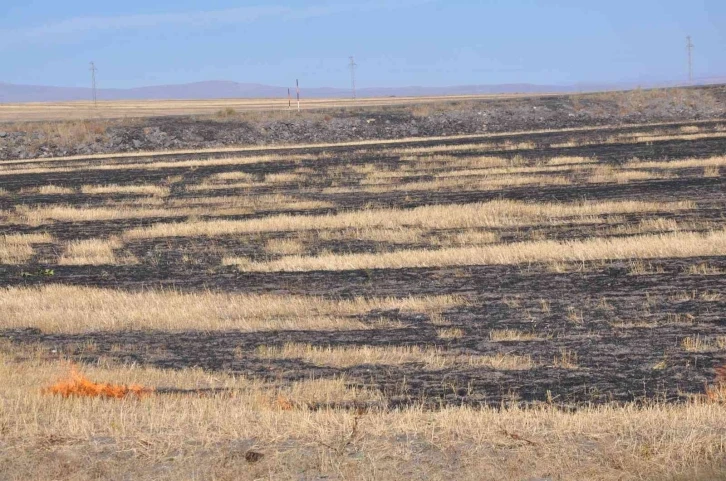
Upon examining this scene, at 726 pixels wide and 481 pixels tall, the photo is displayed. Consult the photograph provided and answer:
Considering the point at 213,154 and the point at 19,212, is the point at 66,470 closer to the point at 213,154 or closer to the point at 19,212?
the point at 19,212

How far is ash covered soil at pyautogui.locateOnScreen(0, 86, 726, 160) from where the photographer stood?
200 feet

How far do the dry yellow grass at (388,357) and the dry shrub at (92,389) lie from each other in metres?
2.25

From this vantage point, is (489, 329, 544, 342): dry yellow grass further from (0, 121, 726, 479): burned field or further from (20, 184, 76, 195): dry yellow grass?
(20, 184, 76, 195): dry yellow grass

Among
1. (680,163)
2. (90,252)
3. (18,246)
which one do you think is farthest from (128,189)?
(680,163)

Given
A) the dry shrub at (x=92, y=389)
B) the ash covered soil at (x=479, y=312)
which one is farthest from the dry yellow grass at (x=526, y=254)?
the dry shrub at (x=92, y=389)

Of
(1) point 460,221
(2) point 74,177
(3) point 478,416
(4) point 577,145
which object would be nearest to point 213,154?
(2) point 74,177

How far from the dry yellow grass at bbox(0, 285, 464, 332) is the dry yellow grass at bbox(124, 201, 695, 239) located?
7758 millimetres

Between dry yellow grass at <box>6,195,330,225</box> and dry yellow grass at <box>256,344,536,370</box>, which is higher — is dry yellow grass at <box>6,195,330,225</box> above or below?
→ above

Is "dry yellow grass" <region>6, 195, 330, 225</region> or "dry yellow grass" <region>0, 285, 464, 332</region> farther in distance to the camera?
"dry yellow grass" <region>6, 195, 330, 225</region>

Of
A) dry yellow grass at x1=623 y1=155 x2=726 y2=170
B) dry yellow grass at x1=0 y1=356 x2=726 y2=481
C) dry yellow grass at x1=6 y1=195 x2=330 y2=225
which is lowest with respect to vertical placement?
dry yellow grass at x1=0 y1=356 x2=726 y2=481

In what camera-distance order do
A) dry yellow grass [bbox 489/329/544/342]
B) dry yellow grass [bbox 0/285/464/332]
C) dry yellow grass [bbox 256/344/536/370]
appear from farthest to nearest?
dry yellow grass [bbox 0/285/464/332] < dry yellow grass [bbox 489/329/544/342] < dry yellow grass [bbox 256/344/536/370]

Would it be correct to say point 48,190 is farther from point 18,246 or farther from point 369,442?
point 369,442

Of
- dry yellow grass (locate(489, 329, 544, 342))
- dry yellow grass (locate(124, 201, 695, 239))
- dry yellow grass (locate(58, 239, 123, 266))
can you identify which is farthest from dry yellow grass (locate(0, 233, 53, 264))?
dry yellow grass (locate(489, 329, 544, 342))

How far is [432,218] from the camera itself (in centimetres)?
2495
